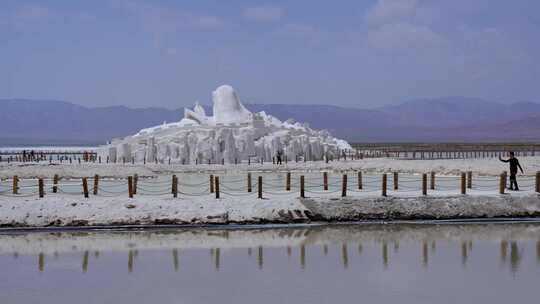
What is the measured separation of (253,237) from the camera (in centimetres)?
1639

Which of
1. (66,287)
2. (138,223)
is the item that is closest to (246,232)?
(138,223)

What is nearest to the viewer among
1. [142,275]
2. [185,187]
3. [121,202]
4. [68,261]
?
[142,275]

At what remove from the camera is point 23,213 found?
59.1 ft

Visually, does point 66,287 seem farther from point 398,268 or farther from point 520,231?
point 520,231

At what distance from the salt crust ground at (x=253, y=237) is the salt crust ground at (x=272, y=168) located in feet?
45.4

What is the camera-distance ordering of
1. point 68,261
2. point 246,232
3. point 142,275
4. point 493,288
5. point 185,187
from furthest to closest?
point 185,187 → point 246,232 → point 68,261 → point 142,275 → point 493,288

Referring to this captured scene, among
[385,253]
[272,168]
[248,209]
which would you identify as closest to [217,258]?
[385,253]

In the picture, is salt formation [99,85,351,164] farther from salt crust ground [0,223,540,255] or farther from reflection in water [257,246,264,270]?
reflection in water [257,246,264,270]

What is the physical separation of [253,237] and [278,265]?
11.2 feet

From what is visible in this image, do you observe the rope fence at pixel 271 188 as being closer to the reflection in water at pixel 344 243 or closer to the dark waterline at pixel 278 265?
the dark waterline at pixel 278 265

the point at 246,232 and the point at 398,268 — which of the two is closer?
the point at 398,268

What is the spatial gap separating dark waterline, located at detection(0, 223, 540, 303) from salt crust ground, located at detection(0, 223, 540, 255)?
0.07 ft

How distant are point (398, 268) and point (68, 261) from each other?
226 inches

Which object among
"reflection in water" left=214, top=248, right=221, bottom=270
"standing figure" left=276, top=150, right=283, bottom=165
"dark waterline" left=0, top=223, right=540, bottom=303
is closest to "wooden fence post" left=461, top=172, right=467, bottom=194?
"dark waterline" left=0, top=223, right=540, bottom=303
